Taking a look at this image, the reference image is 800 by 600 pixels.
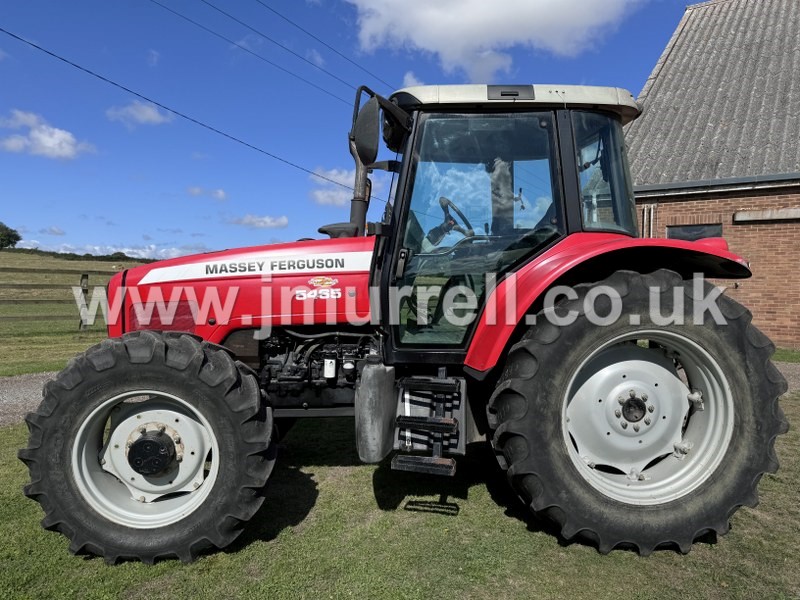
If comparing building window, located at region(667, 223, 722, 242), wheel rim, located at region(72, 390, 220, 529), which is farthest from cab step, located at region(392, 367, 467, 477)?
building window, located at region(667, 223, 722, 242)

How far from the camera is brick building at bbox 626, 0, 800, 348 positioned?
29.2ft

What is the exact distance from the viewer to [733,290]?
9.34m

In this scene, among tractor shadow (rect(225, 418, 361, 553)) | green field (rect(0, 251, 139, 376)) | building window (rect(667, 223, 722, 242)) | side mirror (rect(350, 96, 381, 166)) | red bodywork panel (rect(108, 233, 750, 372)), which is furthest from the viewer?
building window (rect(667, 223, 722, 242))

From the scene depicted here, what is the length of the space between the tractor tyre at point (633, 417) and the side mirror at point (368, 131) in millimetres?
1094

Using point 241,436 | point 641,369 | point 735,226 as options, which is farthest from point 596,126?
point 735,226

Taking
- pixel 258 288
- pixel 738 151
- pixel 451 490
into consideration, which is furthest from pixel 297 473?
pixel 738 151

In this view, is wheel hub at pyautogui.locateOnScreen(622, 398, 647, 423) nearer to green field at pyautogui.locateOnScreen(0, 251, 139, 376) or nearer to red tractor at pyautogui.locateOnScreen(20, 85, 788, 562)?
red tractor at pyautogui.locateOnScreen(20, 85, 788, 562)

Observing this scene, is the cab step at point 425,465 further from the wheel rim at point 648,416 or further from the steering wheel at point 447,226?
the steering wheel at point 447,226

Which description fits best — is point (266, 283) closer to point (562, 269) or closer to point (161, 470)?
point (161, 470)

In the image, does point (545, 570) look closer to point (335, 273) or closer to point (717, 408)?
point (717, 408)

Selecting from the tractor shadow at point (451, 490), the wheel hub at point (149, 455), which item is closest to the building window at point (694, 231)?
the tractor shadow at point (451, 490)

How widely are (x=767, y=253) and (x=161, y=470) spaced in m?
9.66

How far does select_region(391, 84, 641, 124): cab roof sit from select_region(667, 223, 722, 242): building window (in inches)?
298

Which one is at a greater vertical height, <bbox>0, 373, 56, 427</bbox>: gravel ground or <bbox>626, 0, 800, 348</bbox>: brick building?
<bbox>626, 0, 800, 348</bbox>: brick building
